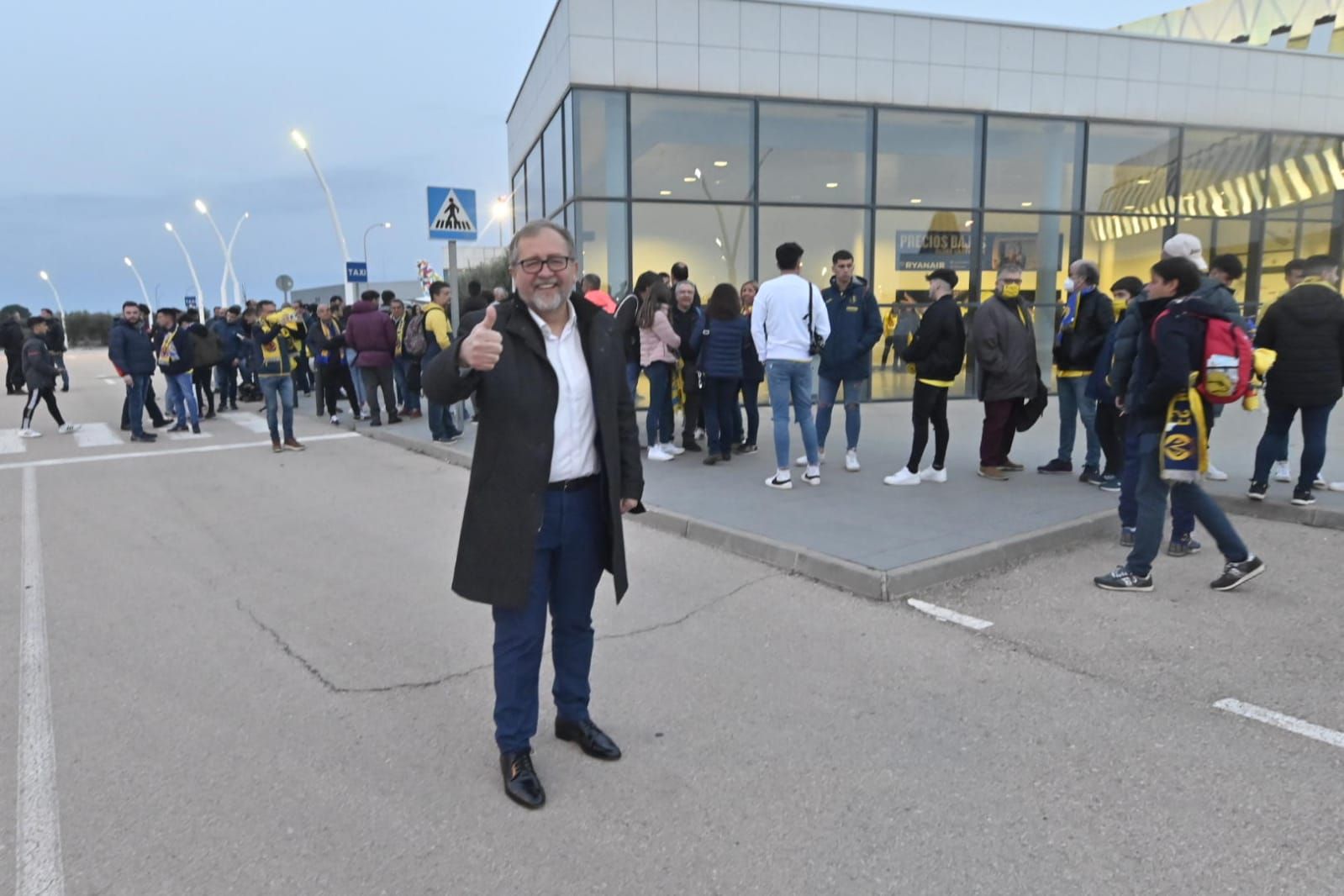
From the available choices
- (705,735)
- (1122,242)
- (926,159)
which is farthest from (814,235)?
(705,735)

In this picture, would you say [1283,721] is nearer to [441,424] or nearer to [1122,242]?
[441,424]

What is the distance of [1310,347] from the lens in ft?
21.2

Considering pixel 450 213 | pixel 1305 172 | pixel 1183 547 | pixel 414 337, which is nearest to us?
pixel 1183 547

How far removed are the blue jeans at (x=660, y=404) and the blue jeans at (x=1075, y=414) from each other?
3.82 m

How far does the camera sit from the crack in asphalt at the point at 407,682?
398 cm

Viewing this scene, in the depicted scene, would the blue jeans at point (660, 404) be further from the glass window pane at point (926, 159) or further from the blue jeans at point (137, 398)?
the blue jeans at point (137, 398)

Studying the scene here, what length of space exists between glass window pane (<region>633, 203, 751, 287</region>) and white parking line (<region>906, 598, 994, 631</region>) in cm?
942

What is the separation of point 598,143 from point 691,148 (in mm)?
1477

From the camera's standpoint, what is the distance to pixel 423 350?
12.0m

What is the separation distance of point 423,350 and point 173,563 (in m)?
6.18

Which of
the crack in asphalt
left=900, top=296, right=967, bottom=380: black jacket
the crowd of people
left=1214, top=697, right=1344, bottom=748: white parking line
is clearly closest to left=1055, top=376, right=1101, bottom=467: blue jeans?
the crowd of people

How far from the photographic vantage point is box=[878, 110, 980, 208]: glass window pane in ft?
47.6

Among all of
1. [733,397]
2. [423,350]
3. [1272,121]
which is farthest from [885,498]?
[1272,121]

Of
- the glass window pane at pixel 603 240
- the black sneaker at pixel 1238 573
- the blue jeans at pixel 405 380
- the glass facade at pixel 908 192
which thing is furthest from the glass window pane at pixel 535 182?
the black sneaker at pixel 1238 573
